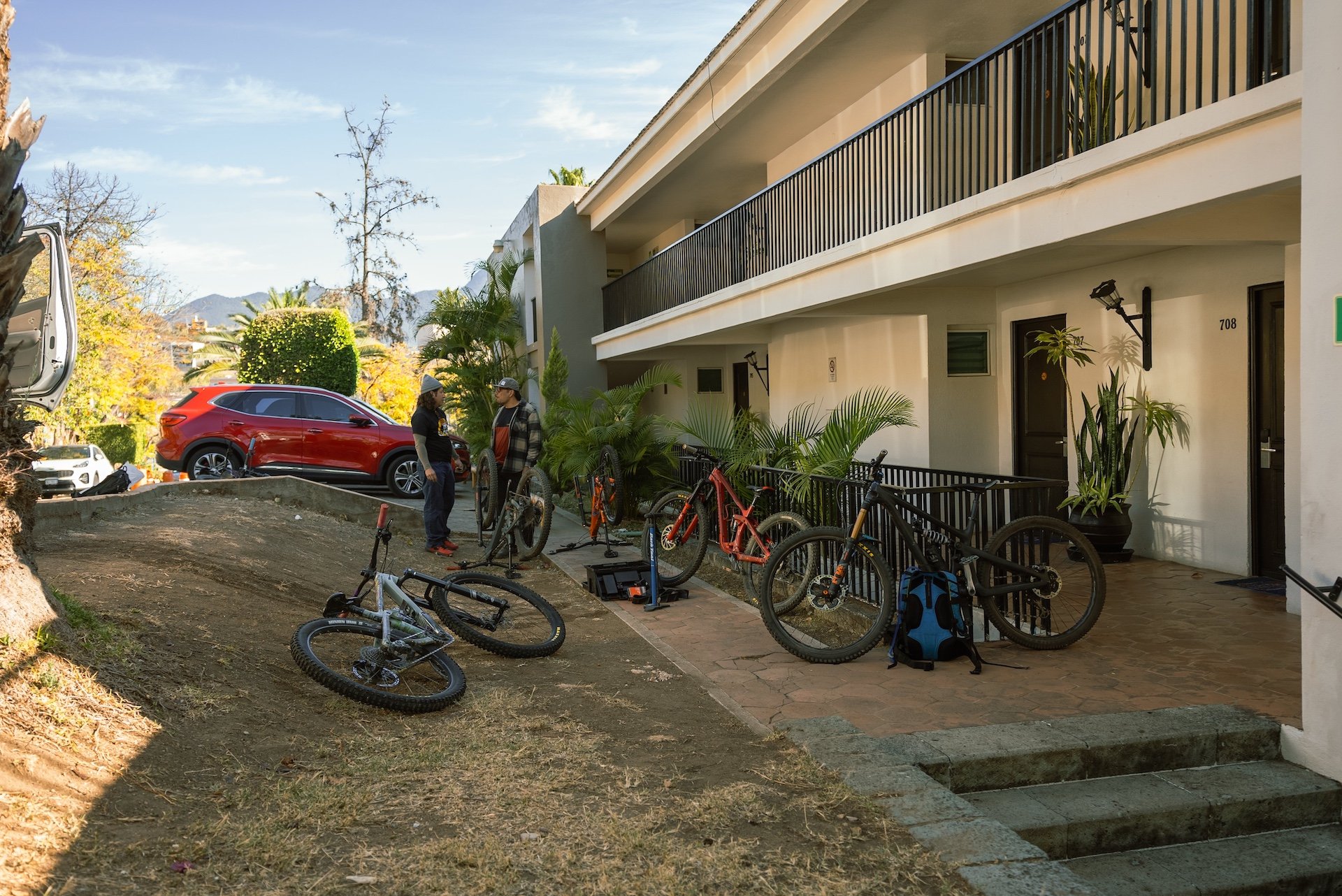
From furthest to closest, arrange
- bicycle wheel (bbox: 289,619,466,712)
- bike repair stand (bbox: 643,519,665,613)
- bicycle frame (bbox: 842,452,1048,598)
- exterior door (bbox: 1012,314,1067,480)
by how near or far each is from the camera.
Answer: exterior door (bbox: 1012,314,1067,480) → bike repair stand (bbox: 643,519,665,613) → bicycle frame (bbox: 842,452,1048,598) → bicycle wheel (bbox: 289,619,466,712)

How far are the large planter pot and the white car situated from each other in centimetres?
1499

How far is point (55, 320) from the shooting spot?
6.95 metres

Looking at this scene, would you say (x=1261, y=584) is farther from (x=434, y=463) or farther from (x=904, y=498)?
(x=434, y=463)

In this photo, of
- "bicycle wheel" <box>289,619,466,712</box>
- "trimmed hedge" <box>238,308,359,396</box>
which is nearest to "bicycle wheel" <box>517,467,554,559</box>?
"bicycle wheel" <box>289,619,466,712</box>

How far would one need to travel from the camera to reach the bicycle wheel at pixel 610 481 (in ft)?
39.6

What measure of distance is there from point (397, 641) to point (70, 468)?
15092 millimetres

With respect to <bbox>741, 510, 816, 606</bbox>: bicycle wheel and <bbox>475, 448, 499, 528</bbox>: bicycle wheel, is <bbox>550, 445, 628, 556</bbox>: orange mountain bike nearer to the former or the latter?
<bbox>475, 448, 499, 528</bbox>: bicycle wheel

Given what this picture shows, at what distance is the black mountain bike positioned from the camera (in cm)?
A: 640

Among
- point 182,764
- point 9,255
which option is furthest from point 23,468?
point 182,764

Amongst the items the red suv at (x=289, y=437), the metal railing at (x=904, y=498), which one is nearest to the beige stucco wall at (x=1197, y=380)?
the metal railing at (x=904, y=498)

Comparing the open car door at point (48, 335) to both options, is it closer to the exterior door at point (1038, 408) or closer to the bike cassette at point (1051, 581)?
the bike cassette at point (1051, 581)

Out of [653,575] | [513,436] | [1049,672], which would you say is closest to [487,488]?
[513,436]

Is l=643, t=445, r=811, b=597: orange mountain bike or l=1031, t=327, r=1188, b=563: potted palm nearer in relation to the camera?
l=643, t=445, r=811, b=597: orange mountain bike

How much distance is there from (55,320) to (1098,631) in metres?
7.28
